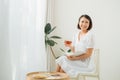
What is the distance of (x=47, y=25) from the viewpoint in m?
3.25
